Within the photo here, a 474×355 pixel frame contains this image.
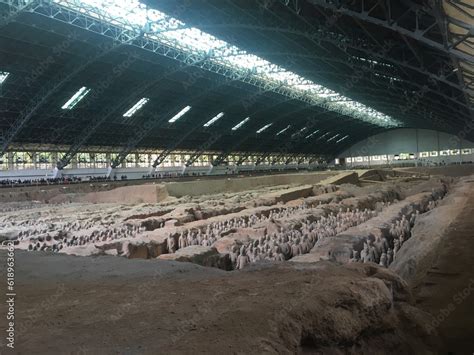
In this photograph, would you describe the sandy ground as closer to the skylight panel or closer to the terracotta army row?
the terracotta army row

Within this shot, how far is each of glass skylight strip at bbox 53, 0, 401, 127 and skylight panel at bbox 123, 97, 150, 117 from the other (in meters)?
7.04

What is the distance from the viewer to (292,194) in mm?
18047

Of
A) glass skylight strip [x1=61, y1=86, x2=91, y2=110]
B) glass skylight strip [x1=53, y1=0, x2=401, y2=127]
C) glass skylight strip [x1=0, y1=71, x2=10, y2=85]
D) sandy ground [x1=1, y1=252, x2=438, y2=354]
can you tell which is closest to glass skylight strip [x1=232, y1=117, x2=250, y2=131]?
glass skylight strip [x1=53, y1=0, x2=401, y2=127]

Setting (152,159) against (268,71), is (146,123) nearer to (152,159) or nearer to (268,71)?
(152,159)

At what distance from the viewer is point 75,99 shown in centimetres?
2900

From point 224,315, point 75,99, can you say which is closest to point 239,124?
point 75,99

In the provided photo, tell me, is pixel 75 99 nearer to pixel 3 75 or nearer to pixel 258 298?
pixel 3 75

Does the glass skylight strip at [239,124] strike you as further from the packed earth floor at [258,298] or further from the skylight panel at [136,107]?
the packed earth floor at [258,298]

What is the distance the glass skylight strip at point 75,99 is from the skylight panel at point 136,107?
171 inches

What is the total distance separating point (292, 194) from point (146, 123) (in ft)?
68.9

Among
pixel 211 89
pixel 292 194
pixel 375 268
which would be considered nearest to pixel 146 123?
pixel 211 89

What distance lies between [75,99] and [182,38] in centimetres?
974

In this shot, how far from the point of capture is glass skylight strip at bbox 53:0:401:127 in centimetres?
2056

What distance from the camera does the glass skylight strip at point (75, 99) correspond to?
28403 millimetres
